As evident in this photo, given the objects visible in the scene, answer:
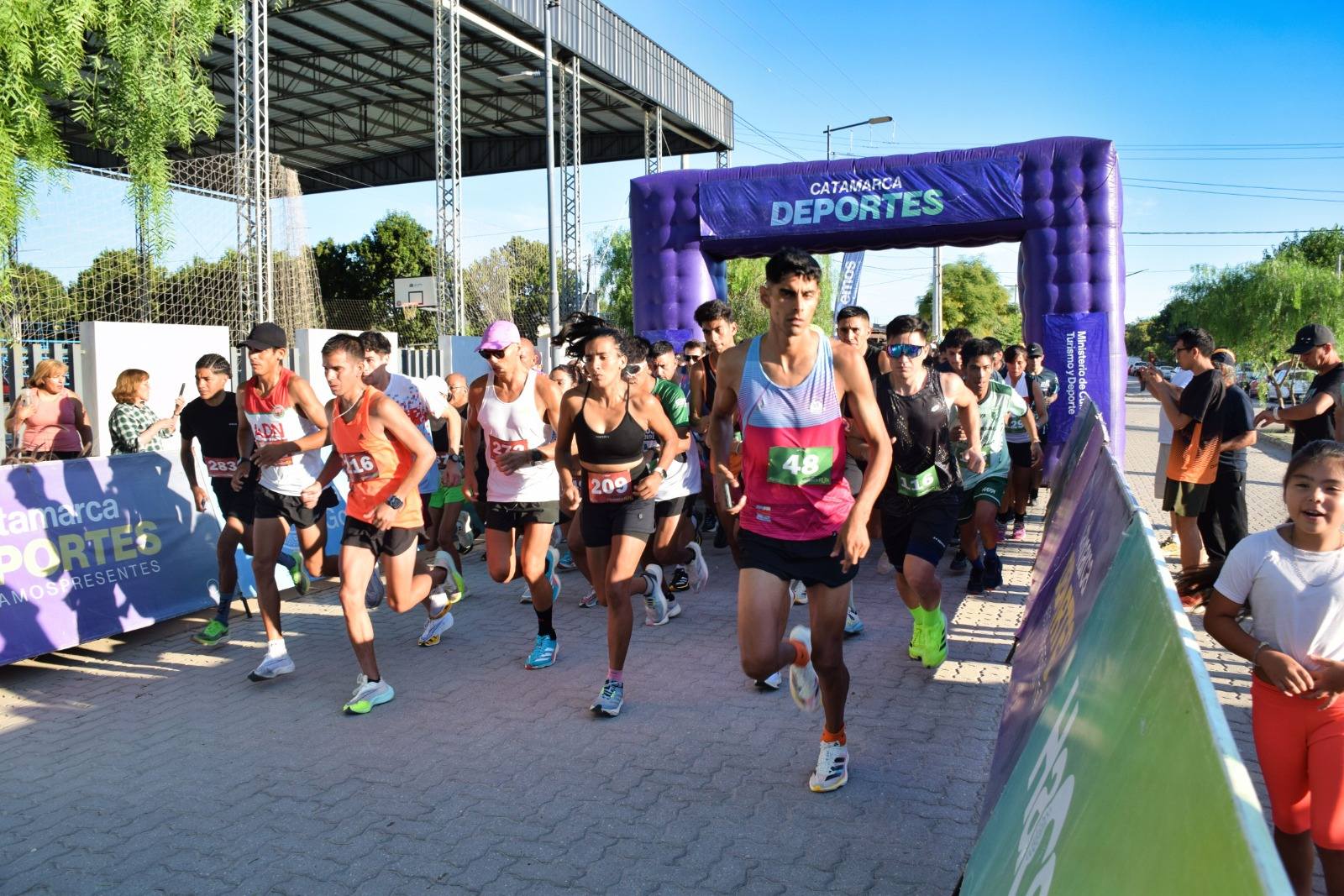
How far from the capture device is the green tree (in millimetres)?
64625

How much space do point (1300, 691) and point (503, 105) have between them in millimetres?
33076

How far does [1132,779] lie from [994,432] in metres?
5.53

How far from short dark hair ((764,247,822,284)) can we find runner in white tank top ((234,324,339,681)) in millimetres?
3319

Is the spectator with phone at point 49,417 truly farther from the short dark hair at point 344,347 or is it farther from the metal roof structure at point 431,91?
the metal roof structure at point 431,91

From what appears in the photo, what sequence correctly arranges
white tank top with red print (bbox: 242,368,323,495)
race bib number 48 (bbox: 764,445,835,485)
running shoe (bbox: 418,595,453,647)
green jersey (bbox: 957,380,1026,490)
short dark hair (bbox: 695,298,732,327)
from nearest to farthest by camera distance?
1. race bib number 48 (bbox: 764,445,835,485)
2. white tank top with red print (bbox: 242,368,323,495)
3. running shoe (bbox: 418,595,453,647)
4. green jersey (bbox: 957,380,1026,490)
5. short dark hair (bbox: 695,298,732,327)

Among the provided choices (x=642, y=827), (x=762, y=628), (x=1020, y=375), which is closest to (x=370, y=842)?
(x=642, y=827)

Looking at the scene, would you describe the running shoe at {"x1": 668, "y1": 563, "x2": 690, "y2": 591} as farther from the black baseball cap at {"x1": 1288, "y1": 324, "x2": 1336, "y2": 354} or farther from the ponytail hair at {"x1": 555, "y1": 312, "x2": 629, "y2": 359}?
the black baseball cap at {"x1": 1288, "y1": 324, "x2": 1336, "y2": 354}

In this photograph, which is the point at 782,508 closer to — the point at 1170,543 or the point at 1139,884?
the point at 1139,884

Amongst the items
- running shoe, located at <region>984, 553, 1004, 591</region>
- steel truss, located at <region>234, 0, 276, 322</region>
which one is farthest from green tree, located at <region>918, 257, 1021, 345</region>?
running shoe, located at <region>984, 553, 1004, 591</region>

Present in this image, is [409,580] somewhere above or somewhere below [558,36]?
below

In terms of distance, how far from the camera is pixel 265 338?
233 inches

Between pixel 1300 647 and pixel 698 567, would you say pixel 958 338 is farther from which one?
pixel 1300 647

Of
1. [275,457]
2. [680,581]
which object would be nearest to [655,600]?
[680,581]

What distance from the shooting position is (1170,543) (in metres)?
9.44
